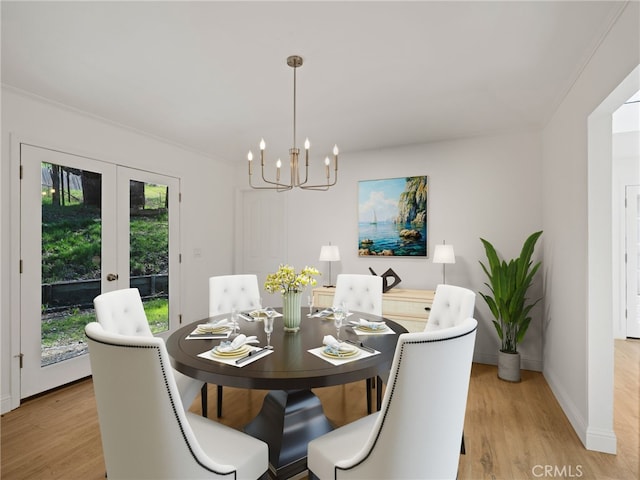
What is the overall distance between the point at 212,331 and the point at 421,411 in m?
1.39

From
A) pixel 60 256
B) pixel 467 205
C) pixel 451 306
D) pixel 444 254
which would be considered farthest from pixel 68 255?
Answer: pixel 467 205

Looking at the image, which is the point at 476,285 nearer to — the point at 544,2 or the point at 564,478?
the point at 564,478

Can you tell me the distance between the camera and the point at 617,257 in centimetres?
445

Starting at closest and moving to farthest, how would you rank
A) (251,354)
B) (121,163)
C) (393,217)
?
(251,354), (121,163), (393,217)

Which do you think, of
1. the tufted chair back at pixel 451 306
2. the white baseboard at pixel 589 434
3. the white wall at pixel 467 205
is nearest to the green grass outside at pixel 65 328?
the white wall at pixel 467 205

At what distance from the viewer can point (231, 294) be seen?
10.0 feet

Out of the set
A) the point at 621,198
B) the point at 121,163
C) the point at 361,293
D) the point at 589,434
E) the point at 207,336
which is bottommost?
the point at 589,434

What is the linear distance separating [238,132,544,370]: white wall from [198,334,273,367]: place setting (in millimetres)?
2733

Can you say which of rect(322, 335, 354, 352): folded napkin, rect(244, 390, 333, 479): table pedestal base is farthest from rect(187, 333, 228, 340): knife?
rect(322, 335, 354, 352): folded napkin

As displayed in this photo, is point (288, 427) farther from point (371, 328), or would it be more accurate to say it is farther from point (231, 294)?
point (231, 294)

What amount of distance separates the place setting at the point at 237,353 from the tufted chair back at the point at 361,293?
1.35 metres

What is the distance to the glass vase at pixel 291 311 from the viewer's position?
7.00ft

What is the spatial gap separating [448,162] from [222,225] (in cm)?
312

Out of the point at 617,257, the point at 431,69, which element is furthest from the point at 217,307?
the point at 617,257
